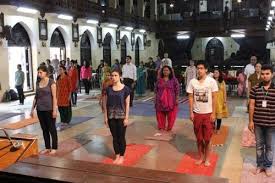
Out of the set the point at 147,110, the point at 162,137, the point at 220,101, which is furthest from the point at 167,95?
the point at 147,110

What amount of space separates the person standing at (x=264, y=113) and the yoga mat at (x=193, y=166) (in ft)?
2.76

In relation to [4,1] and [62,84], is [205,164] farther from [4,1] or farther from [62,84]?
[4,1]

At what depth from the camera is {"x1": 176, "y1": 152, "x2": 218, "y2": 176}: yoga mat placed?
5.83m

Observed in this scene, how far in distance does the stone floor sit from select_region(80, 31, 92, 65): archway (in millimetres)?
10289

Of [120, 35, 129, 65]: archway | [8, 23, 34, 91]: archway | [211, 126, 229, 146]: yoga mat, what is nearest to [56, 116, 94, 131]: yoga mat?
[211, 126, 229, 146]: yoga mat

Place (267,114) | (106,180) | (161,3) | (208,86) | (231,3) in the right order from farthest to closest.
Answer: (161,3)
(231,3)
(208,86)
(267,114)
(106,180)

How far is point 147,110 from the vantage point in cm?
1238

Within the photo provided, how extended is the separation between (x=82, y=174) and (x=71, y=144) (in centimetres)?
374

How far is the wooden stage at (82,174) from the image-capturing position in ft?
12.7

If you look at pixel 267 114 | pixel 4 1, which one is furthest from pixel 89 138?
pixel 4 1

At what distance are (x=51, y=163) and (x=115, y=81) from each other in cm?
199

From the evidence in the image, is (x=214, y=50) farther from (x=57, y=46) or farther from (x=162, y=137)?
(x=162, y=137)

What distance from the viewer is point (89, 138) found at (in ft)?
27.3

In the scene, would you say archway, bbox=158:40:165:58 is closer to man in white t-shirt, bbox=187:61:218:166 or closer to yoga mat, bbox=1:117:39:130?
yoga mat, bbox=1:117:39:130
